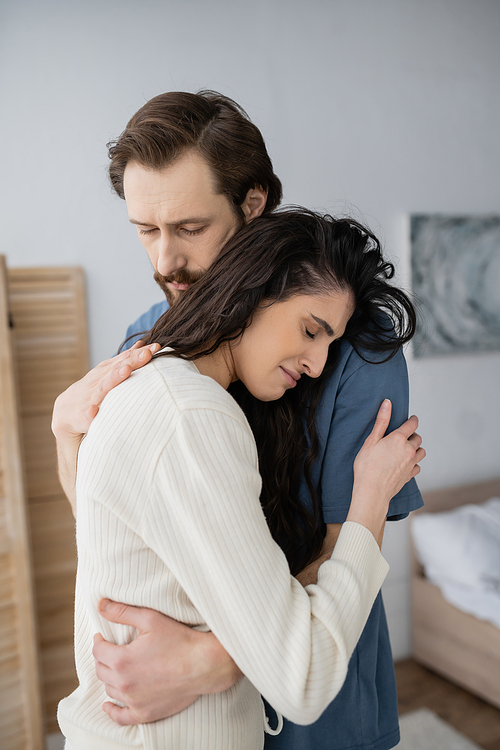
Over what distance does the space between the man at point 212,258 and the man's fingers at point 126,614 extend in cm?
29

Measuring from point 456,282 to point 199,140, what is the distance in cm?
225

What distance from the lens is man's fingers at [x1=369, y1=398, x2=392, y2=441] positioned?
107cm

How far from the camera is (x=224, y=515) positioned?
28.8 inches

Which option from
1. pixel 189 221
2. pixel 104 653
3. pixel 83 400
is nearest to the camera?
pixel 104 653

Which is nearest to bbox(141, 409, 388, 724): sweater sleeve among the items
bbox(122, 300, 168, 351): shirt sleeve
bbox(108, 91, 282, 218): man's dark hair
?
bbox(108, 91, 282, 218): man's dark hair

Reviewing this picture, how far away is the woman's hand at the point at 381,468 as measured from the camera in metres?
0.96

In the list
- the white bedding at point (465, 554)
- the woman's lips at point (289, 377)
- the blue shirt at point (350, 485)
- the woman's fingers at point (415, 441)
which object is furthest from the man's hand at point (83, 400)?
the white bedding at point (465, 554)

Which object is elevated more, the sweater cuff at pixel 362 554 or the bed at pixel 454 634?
→ the sweater cuff at pixel 362 554

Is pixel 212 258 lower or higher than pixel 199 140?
lower

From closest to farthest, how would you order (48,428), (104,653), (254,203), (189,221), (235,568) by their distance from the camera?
(235,568) < (104,653) < (189,221) < (254,203) < (48,428)

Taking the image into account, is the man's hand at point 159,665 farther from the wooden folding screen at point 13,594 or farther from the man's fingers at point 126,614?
the wooden folding screen at point 13,594

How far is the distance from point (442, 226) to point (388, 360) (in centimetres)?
218

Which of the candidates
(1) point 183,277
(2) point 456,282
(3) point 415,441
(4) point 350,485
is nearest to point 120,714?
(4) point 350,485

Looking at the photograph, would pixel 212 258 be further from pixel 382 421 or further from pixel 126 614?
pixel 126 614
